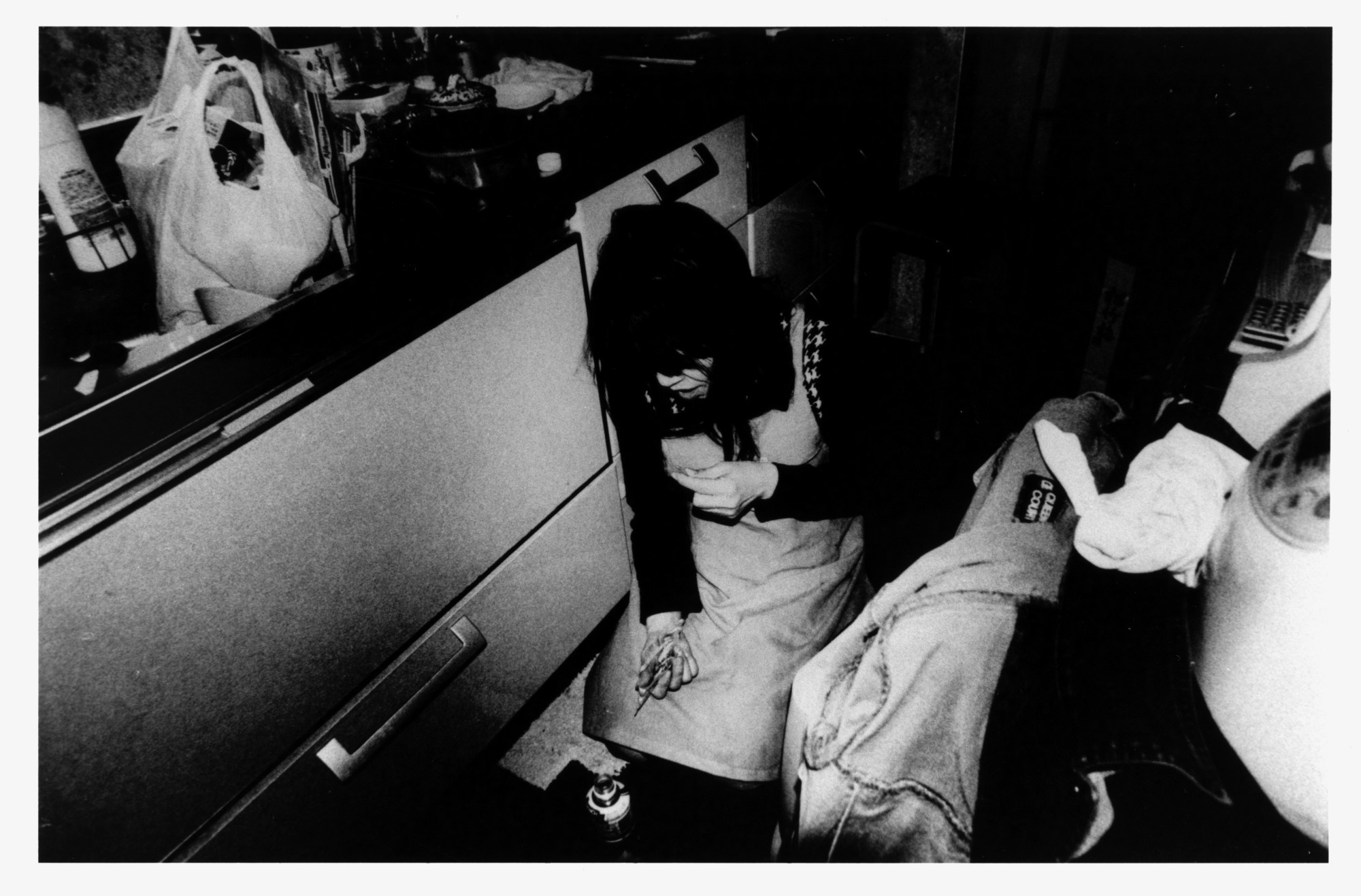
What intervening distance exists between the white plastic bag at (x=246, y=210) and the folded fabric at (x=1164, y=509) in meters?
0.84

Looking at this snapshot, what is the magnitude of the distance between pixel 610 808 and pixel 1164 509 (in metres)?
0.89

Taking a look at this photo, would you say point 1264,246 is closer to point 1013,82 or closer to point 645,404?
point 645,404

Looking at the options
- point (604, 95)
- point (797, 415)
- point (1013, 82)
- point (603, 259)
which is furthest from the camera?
point (1013, 82)

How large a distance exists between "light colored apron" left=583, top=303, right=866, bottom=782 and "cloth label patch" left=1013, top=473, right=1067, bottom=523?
399 millimetres

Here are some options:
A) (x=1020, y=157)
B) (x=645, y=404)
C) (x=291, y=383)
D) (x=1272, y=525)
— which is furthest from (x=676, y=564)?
(x=1020, y=157)

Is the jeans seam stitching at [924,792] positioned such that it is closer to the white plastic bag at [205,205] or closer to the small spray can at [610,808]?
the small spray can at [610,808]

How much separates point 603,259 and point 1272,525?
0.74m

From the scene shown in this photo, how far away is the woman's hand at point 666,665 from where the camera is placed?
1018 millimetres

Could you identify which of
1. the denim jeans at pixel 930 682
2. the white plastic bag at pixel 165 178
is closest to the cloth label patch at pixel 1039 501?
the denim jeans at pixel 930 682

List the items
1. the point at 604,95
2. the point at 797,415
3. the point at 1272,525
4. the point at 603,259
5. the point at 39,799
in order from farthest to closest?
the point at 604,95
the point at 797,415
the point at 603,259
the point at 39,799
the point at 1272,525

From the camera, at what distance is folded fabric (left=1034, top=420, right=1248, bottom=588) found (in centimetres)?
51

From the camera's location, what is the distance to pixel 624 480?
4.06 feet

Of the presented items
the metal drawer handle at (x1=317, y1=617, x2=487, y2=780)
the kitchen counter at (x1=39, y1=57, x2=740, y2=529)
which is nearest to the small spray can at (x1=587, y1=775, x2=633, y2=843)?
the metal drawer handle at (x1=317, y1=617, x2=487, y2=780)

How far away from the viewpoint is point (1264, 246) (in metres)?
0.49
